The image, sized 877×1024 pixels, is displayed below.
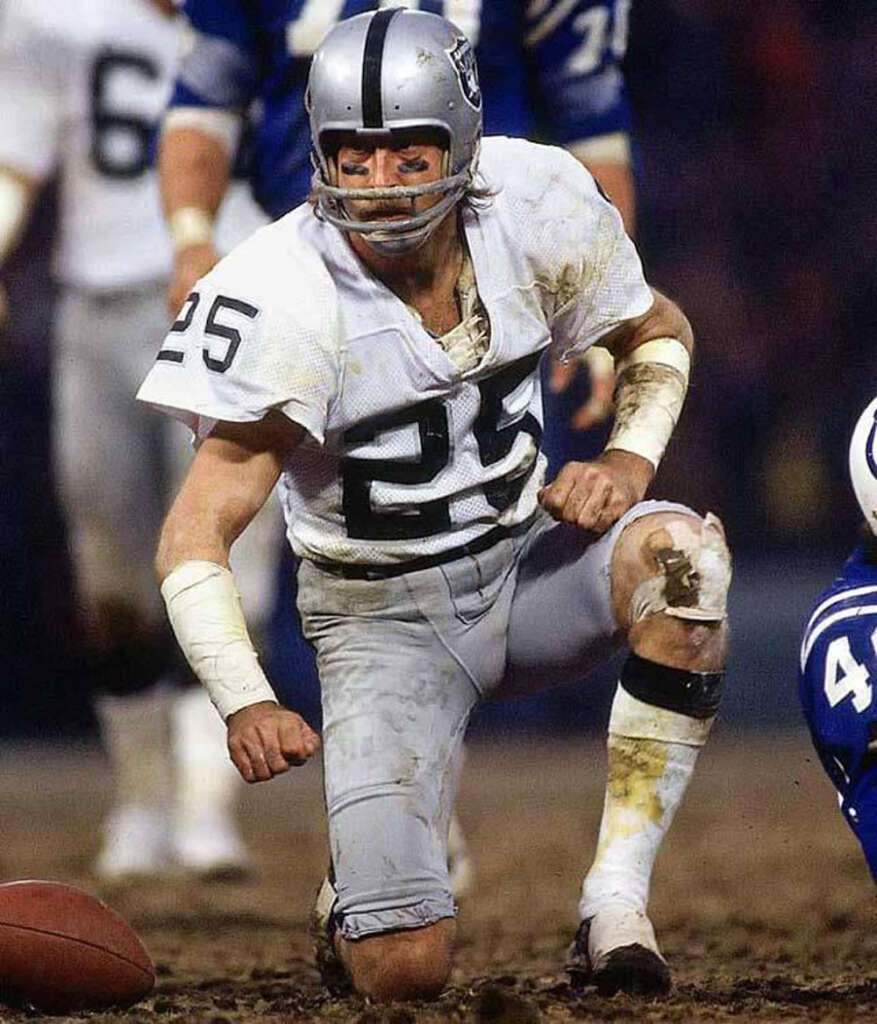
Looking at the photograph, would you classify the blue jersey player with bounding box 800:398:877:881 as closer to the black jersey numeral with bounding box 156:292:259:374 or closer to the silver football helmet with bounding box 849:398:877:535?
the silver football helmet with bounding box 849:398:877:535

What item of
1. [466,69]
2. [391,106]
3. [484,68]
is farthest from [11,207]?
[391,106]

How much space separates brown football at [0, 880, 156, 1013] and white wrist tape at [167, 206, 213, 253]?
5.33 feet

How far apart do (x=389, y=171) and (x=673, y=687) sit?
0.92 metres

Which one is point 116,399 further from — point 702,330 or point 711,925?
point 702,330

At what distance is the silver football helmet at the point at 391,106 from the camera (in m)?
3.76

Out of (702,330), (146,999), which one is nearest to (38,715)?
(702,330)

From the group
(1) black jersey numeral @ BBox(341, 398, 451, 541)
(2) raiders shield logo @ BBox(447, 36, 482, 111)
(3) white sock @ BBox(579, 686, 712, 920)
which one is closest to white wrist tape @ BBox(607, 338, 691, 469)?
(1) black jersey numeral @ BBox(341, 398, 451, 541)

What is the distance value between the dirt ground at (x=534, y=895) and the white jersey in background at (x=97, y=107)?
64.3 inches

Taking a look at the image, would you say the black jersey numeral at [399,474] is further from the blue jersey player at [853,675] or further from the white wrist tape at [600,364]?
the white wrist tape at [600,364]

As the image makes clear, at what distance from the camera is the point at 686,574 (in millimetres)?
3834

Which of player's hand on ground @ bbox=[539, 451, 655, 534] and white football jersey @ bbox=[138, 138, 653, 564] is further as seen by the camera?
player's hand on ground @ bbox=[539, 451, 655, 534]

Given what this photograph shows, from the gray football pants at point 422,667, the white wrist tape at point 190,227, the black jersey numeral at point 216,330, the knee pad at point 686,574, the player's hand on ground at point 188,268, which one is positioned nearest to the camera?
the black jersey numeral at point 216,330

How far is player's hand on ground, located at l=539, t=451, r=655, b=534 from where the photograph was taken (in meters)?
3.86

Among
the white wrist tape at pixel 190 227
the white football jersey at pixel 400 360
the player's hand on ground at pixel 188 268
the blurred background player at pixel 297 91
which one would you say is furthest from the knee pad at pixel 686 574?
the white wrist tape at pixel 190 227
